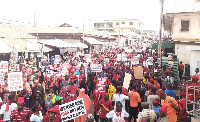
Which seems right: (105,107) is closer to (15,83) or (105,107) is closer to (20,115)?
(20,115)

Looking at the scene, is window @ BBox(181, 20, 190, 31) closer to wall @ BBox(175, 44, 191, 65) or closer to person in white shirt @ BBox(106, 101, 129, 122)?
wall @ BBox(175, 44, 191, 65)

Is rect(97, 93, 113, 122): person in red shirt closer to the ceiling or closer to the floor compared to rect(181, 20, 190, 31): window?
closer to the floor

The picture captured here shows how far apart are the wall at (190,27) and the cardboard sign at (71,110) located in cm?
1489

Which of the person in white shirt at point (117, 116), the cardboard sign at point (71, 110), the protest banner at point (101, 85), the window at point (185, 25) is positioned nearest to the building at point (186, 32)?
the window at point (185, 25)

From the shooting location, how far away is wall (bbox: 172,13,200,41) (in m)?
18.1

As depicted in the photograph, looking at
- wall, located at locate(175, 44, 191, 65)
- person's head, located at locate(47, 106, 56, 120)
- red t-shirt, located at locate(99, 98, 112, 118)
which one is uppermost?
wall, located at locate(175, 44, 191, 65)

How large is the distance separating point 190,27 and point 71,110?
50.8 ft

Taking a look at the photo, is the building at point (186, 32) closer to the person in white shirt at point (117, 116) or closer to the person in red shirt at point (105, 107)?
the person in red shirt at point (105, 107)

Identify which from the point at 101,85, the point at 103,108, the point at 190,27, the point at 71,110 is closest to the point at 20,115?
the point at 71,110

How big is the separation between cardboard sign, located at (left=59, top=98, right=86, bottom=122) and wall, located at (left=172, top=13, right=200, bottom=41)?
14.9m

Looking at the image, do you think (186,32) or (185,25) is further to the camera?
(185,25)

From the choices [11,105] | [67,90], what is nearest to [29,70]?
[67,90]

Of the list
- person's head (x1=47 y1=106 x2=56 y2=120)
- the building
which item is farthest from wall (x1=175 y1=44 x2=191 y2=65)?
person's head (x1=47 y1=106 x2=56 y2=120)

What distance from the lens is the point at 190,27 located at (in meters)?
18.5
